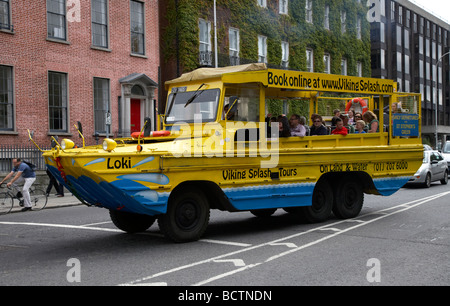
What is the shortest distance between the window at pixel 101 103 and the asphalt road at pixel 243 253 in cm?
1160

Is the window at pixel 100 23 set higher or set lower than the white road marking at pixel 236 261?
higher

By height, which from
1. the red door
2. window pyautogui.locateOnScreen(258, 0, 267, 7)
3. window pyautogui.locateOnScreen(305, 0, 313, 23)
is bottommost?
the red door

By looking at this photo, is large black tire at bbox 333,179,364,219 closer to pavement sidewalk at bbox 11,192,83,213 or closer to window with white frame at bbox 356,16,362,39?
pavement sidewalk at bbox 11,192,83,213

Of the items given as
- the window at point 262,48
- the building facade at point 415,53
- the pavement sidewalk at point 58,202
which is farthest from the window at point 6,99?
the building facade at point 415,53

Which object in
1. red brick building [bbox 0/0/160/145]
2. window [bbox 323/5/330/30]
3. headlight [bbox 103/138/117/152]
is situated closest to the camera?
headlight [bbox 103/138/117/152]

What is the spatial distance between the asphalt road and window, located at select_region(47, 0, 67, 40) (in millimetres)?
11638

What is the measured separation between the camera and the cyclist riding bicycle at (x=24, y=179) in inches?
596

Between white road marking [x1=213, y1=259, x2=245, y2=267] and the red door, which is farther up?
the red door

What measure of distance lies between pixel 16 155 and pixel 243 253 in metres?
13.9

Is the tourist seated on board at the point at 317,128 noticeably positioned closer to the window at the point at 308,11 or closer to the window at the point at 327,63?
the window at the point at 308,11

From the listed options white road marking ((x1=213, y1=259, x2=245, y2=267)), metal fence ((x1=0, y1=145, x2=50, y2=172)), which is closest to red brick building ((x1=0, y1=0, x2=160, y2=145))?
metal fence ((x1=0, y1=145, x2=50, y2=172))

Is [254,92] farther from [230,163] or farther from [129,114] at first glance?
[129,114]

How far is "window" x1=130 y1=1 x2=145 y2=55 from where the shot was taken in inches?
977

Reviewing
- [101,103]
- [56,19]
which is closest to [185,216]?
[56,19]
